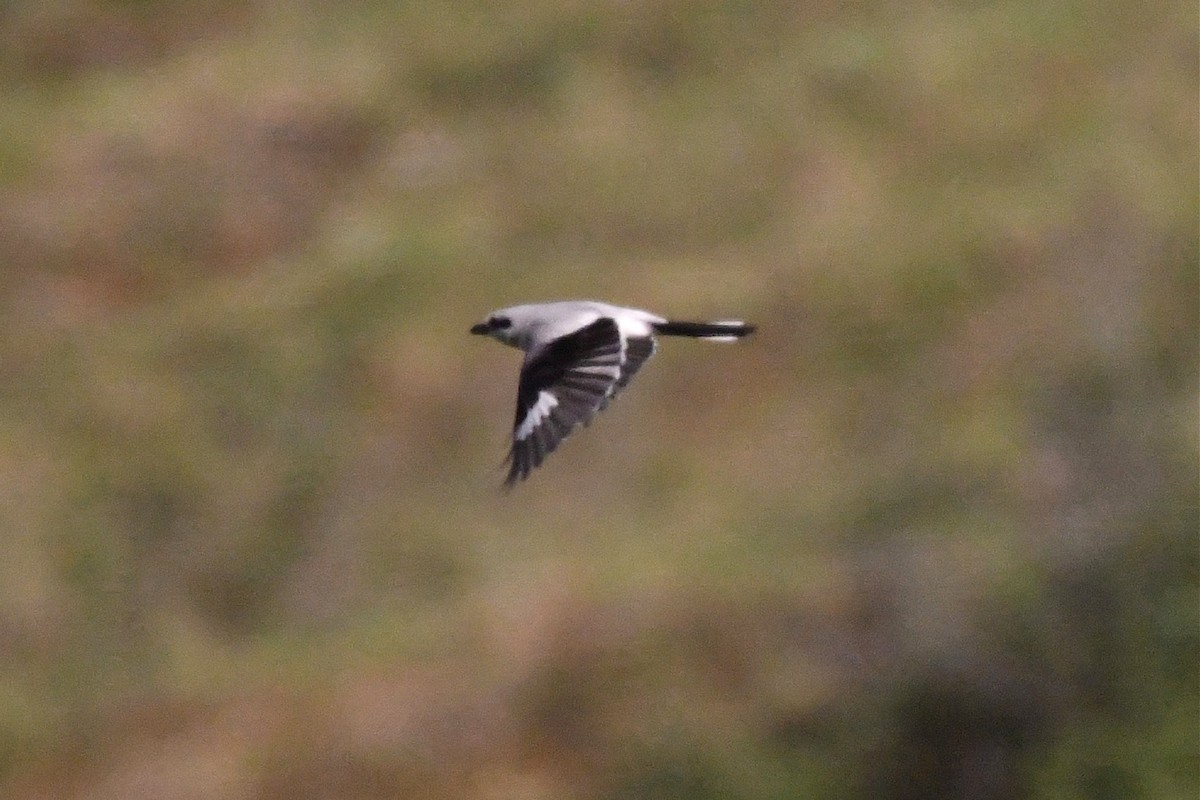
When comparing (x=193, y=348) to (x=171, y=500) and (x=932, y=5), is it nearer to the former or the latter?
(x=171, y=500)

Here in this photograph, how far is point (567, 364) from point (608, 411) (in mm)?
5089

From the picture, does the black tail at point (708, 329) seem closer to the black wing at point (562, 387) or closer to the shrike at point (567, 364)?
the shrike at point (567, 364)

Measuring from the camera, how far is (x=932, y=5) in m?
13.2

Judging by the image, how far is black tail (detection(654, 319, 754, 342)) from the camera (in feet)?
17.6

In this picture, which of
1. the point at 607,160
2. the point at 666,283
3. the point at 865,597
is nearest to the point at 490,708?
the point at 865,597

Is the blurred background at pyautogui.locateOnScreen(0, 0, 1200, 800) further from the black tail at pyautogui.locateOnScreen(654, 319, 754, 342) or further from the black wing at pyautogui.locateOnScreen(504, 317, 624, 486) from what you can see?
the black wing at pyautogui.locateOnScreen(504, 317, 624, 486)

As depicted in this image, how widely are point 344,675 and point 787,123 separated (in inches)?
198

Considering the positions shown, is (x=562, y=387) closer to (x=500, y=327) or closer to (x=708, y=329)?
(x=500, y=327)

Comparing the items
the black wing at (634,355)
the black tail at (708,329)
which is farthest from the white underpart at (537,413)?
the black tail at (708,329)

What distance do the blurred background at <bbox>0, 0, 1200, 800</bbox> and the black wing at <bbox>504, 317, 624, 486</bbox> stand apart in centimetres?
318

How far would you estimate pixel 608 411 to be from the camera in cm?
1000

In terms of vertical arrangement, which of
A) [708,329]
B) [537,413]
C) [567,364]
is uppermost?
[708,329]

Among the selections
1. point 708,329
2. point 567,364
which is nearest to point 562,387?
point 567,364

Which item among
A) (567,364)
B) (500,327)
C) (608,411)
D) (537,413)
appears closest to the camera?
(537,413)
